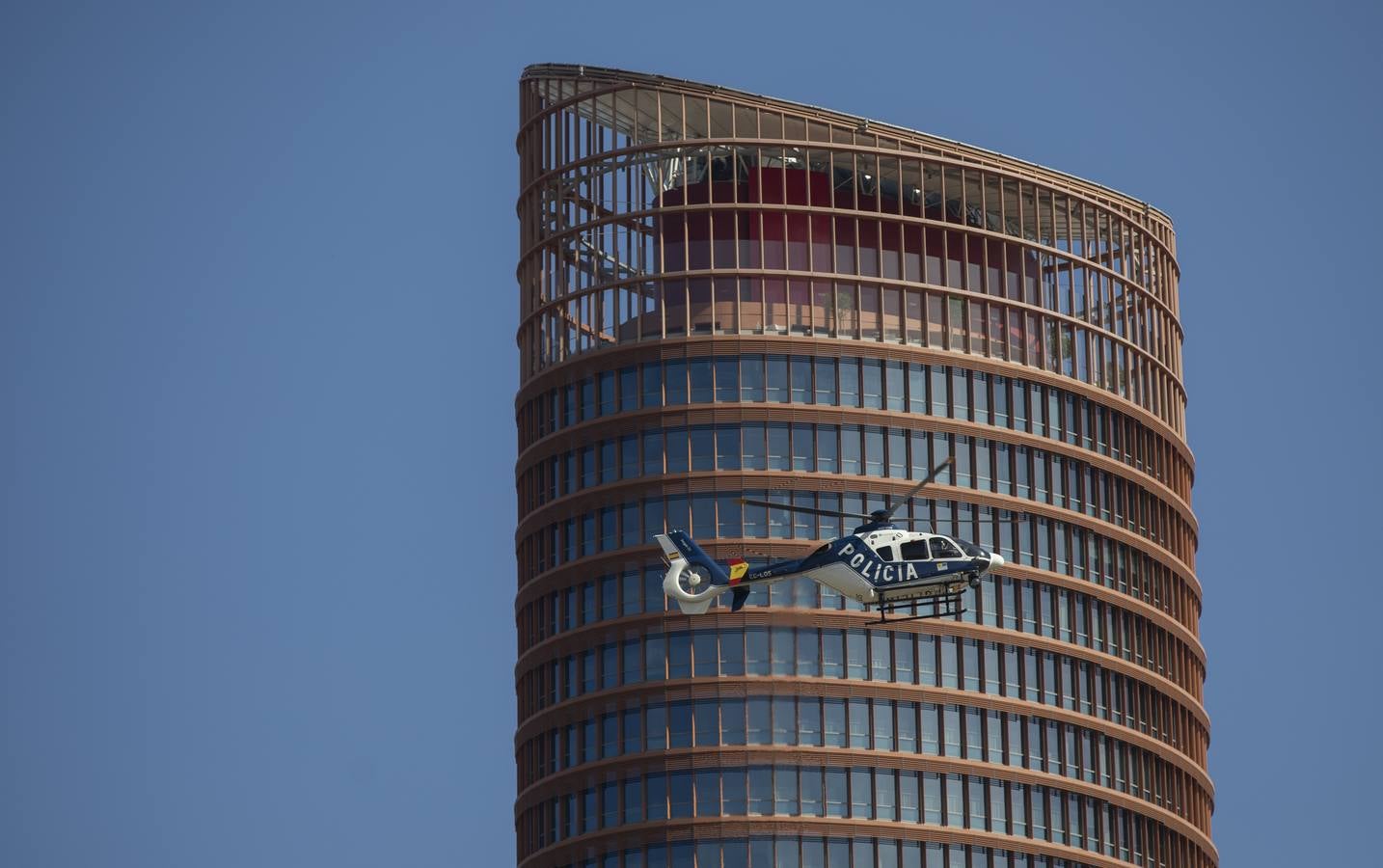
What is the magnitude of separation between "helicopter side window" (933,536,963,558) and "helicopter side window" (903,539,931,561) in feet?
1.41

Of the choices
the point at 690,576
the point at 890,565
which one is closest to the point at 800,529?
the point at 690,576

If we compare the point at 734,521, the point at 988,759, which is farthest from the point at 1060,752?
the point at 734,521

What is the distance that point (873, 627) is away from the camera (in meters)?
191

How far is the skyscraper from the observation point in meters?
189

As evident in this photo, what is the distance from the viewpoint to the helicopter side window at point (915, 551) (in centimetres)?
15825

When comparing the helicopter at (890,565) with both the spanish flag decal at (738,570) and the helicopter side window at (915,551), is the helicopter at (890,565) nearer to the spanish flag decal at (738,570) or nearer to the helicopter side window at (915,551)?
the helicopter side window at (915,551)

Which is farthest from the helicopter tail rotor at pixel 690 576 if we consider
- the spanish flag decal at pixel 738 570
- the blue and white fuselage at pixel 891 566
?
the blue and white fuselage at pixel 891 566

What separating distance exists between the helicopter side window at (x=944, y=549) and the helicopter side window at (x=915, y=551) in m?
0.43

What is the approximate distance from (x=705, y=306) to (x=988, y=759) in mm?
29640

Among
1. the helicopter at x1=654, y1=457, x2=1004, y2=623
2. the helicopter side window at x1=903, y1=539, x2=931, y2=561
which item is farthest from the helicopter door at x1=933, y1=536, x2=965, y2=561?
the helicopter side window at x1=903, y1=539, x2=931, y2=561

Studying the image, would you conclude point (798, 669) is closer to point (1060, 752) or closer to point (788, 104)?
point (1060, 752)

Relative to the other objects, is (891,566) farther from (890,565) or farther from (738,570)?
(738,570)

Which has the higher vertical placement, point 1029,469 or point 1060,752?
point 1029,469

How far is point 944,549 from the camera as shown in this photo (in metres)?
158
